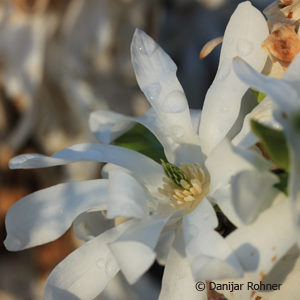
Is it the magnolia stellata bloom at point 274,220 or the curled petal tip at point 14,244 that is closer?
the magnolia stellata bloom at point 274,220

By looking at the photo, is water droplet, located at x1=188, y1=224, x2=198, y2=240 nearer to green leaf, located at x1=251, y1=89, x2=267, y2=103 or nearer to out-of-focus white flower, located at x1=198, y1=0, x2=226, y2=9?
green leaf, located at x1=251, y1=89, x2=267, y2=103

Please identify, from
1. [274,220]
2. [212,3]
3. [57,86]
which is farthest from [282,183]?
[212,3]

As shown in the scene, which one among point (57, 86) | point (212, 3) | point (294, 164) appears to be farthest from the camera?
point (212, 3)

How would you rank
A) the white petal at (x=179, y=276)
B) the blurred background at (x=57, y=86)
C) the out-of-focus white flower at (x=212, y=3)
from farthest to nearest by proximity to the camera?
1. the out-of-focus white flower at (x=212, y=3)
2. the blurred background at (x=57, y=86)
3. the white petal at (x=179, y=276)

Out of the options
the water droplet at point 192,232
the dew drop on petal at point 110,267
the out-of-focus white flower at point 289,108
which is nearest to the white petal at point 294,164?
the out-of-focus white flower at point 289,108

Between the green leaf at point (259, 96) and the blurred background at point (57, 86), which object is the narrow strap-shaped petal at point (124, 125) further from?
the blurred background at point (57, 86)

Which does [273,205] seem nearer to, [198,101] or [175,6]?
[198,101]

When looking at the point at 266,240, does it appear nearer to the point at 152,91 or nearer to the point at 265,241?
the point at 265,241
